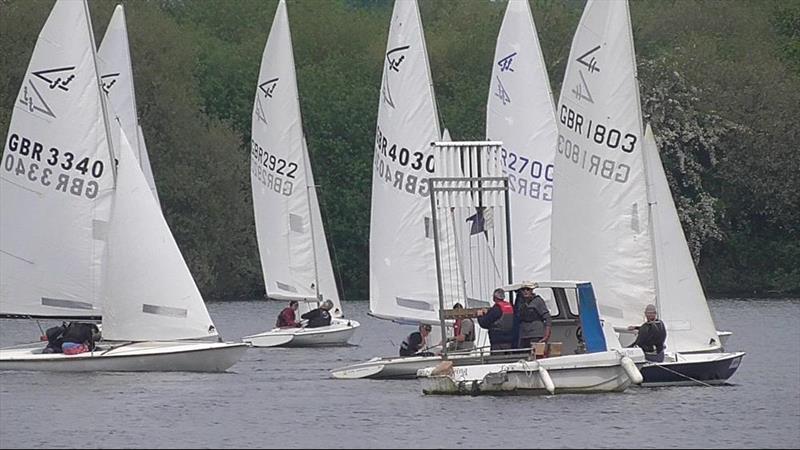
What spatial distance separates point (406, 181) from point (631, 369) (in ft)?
27.0

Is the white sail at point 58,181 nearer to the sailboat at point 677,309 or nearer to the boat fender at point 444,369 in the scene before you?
the boat fender at point 444,369

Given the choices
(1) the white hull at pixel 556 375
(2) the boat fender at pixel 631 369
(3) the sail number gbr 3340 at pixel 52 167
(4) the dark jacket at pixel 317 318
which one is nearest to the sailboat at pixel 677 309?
A: (1) the white hull at pixel 556 375

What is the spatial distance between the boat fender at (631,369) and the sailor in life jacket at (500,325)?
4.99ft

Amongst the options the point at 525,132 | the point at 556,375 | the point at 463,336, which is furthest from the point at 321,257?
the point at 556,375

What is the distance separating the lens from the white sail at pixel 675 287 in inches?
1189

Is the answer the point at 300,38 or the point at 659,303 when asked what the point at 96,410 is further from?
the point at 300,38

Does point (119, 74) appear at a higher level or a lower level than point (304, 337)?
higher

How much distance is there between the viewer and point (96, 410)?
2745 cm

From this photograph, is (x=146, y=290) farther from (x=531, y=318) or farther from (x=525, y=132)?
(x=525, y=132)

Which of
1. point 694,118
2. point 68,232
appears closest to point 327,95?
point 694,118

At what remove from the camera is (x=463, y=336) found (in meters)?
29.7

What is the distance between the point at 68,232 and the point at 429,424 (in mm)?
9691

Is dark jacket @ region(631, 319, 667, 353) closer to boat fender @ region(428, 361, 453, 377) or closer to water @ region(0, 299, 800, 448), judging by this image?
water @ region(0, 299, 800, 448)

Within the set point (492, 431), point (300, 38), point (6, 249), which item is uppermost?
point (300, 38)
